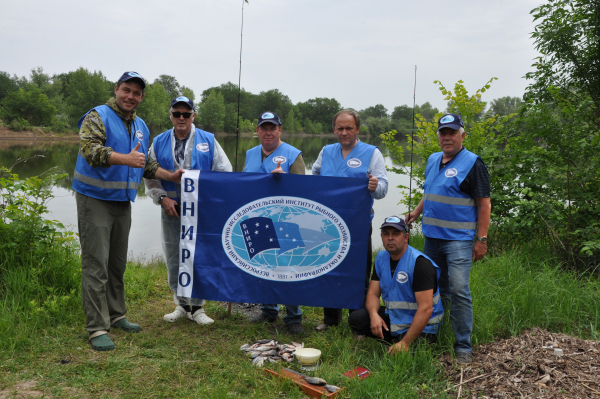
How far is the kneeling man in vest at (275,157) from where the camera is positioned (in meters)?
4.05

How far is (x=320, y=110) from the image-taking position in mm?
68750

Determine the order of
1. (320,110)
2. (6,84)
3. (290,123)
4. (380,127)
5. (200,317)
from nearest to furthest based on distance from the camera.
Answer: (200,317) → (380,127) → (290,123) → (6,84) → (320,110)

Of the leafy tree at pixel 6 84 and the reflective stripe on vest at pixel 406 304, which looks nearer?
the reflective stripe on vest at pixel 406 304

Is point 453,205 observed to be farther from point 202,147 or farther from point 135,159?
point 135,159

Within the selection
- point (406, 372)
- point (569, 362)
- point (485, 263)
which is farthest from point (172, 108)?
point (485, 263)

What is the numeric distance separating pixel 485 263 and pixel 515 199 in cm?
133

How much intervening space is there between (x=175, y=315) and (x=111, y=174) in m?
1.63

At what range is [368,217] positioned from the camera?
3885mm

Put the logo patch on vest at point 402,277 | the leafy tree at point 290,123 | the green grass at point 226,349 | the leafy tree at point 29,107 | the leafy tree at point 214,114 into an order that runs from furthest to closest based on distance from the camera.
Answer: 1. the leafy tree at point 290,123
2. the leafy tree at point 214,114
3. the leafy tree at point 29,107
4. the logo patch on vest at point 402,277
5. the green grass at point 226,349

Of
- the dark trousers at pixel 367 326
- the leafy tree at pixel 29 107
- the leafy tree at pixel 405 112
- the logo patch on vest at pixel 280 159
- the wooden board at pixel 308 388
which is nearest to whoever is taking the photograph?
the wooden board at pixel 308 388

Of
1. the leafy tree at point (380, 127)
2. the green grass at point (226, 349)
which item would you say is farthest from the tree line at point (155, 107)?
the green grass at point (226, 349)

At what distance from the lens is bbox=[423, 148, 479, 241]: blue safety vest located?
3355mm

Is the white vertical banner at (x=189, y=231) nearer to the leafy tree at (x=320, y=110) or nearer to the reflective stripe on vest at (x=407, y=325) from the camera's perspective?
the reflective stripe on vest at (x=407, y=325)

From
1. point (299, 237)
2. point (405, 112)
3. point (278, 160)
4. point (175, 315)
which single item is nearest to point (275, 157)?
point (278, 160)
